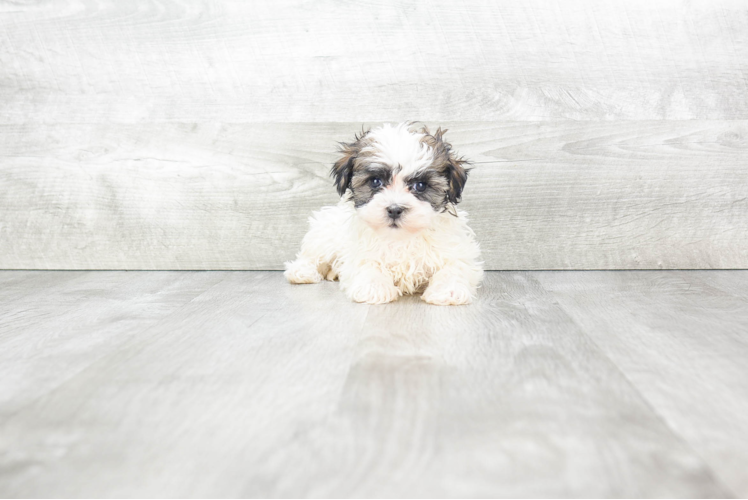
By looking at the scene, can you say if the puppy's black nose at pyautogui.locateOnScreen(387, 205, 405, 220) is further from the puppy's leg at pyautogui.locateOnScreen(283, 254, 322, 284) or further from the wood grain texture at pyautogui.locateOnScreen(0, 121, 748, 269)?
the wood grain texture at pyautogui.locateOnScreen(0, 121, 748, 269)

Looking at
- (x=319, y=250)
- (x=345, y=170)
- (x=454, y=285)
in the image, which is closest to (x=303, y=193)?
(x=319, y=250)

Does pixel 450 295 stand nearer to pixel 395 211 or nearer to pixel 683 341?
pixel 395 211

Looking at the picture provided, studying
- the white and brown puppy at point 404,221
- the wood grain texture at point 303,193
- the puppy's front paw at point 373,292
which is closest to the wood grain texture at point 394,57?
the wood grain texture at point 303,193

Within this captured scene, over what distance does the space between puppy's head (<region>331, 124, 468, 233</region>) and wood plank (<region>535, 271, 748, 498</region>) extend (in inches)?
21.7

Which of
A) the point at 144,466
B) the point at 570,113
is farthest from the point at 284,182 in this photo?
→ the point at 144,466

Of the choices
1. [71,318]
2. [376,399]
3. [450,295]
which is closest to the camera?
[376,399]

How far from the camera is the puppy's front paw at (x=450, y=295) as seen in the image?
1.96 m

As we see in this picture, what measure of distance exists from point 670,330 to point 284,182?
1.67m

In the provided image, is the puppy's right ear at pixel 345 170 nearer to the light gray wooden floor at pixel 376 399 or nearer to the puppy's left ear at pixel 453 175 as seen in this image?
the puppy's left ear at pixel 453 175

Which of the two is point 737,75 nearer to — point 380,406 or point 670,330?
point 670,330

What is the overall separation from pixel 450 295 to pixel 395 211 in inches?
13.3

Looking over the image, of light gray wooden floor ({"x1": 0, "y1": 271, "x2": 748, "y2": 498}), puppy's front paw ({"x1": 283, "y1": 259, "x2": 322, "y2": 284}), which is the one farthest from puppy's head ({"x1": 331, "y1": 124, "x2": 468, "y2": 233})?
puppy's front paw ({"x1": 283, "y1": 259, "x2": 322, "y2": 284})

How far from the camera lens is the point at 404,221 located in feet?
6.23

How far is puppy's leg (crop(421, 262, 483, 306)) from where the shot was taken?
1.96m
